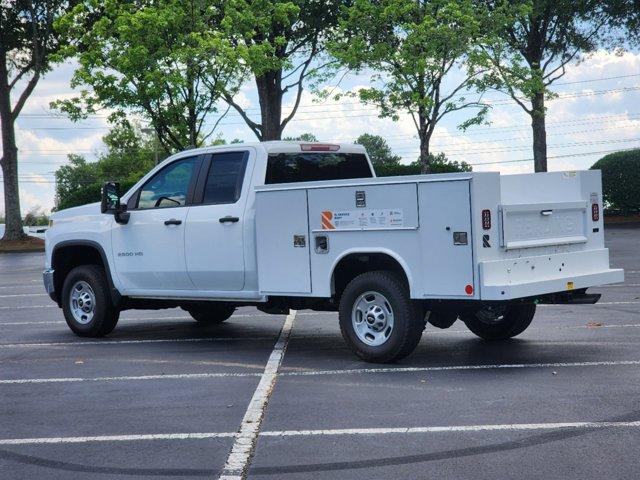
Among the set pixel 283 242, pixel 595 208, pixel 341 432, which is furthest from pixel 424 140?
pixel 341 432

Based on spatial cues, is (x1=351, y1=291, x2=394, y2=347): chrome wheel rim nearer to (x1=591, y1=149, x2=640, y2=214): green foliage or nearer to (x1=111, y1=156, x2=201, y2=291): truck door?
(x1=111, y1=156, x2=201, y2=291): truck door

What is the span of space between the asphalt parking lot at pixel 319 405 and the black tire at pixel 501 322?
131 millimetres

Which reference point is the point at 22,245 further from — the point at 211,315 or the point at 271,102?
the point at 211,315

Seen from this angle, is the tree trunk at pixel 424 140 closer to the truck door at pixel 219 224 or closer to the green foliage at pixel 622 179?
the green foliage at pixel 622 179

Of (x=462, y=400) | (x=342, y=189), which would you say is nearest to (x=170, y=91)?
(x=342, y=189)

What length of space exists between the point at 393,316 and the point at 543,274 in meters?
1.42

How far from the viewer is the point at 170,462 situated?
19.4 ft

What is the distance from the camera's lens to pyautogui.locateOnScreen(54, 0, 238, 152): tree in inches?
1237

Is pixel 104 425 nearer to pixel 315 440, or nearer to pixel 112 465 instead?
pixel 112 465

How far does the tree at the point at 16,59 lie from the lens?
41.3 meters

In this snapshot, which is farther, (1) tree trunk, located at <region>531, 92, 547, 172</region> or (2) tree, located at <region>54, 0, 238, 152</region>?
(1) tree trunk, located at <region>531, 92, 547, 172</region>

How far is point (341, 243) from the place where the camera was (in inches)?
Answer: 365

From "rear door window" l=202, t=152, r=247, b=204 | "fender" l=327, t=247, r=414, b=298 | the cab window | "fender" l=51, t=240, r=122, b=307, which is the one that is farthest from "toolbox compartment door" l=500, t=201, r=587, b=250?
"fender" l=51, t=240, r=122, b=307

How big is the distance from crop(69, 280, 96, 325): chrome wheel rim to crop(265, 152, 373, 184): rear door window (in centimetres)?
297
